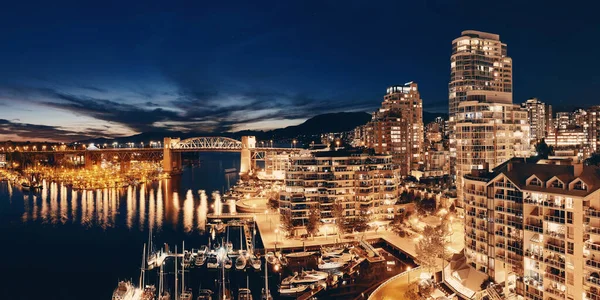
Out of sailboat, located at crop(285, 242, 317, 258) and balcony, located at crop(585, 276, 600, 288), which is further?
sailboat, located at crop(285, 242, 317, 258)

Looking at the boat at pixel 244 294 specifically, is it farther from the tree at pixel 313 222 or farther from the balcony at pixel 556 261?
the balcony at pixel 556 261

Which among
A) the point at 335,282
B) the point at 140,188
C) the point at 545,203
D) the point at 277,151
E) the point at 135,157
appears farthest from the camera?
the point at 135,157

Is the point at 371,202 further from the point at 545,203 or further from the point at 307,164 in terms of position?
the point at 545,203

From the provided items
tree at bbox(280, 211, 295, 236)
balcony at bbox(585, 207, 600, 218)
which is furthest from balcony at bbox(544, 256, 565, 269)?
tree at bbox(280, 211, 295, 236)

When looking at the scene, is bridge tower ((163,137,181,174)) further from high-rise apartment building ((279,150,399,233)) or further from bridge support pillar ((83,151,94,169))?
high-rise apartment building ((279,150,399,233))

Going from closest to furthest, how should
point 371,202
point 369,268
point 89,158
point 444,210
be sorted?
point 369,268 → point 371,202 → point 444,210 → point 89,158

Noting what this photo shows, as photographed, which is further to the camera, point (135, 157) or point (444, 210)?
point (135, 157)

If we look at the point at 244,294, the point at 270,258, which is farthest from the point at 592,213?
the point at 270,258

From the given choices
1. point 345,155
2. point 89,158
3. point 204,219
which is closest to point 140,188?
point 204,219
